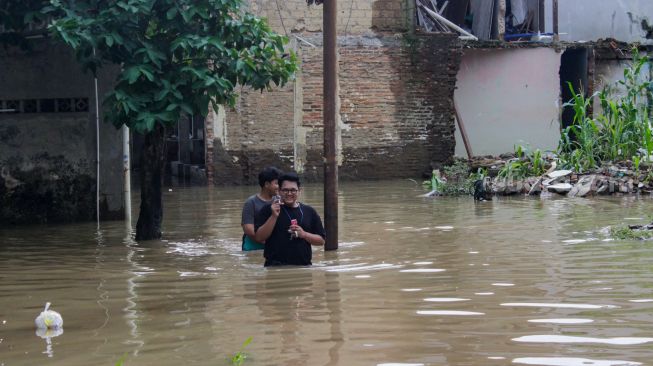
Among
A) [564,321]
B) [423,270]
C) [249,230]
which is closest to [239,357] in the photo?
[564,321]

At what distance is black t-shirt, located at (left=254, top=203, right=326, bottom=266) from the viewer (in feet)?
29.2

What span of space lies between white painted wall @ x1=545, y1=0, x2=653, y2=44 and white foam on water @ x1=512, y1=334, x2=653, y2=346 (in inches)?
890

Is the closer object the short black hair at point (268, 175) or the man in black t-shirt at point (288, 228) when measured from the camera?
the man in black t-shirt at point (288, 228)

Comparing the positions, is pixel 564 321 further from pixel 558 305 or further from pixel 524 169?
pixel 524 169

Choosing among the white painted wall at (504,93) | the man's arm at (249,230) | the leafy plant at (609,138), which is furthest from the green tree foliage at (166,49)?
the white painted wall at (504,93)

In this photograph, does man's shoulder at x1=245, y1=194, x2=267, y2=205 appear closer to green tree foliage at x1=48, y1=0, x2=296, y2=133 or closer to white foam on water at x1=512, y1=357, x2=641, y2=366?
green tree foliage at x1=48, y1=0, x2=296, y2=133

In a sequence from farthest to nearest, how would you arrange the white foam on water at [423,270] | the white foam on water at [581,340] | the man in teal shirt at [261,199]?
the man in teal shirt at [261,199] < the white foam on water at [423,270] < the white foam on water at [581,340]

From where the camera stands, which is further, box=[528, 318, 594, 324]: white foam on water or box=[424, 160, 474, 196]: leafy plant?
box=[424, 160, 474, 196]: leafy plant

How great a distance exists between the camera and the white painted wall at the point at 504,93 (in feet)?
88.2

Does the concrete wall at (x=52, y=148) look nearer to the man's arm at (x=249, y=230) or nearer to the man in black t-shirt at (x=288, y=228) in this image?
the man's arm at (x=249, y=230)

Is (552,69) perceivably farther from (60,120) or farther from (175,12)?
(175,12)

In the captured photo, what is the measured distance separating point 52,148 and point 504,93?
15167 mm

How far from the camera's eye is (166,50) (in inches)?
464

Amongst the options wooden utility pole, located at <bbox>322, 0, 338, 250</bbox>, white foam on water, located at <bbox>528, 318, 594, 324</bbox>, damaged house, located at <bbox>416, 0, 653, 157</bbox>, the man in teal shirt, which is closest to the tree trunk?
wooden utility pole, located at <bbox>322, 0, 338, 250</bbox>
